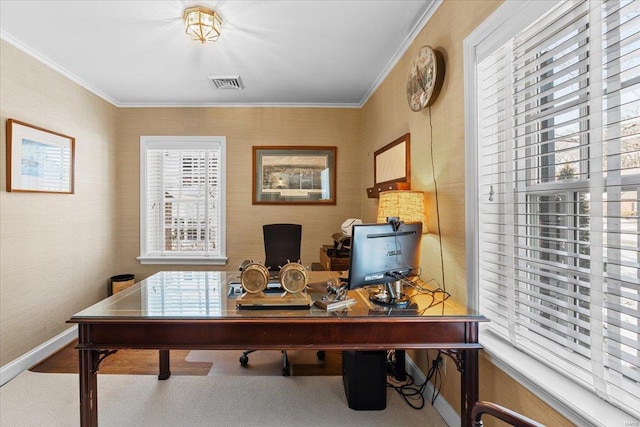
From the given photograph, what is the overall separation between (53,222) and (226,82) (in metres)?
2.20

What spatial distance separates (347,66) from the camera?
3.09 meters

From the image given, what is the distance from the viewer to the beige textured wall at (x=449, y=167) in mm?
1636

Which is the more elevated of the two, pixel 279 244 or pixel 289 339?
pixel 279 244

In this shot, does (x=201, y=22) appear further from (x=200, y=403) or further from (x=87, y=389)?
(x=200, y=403)

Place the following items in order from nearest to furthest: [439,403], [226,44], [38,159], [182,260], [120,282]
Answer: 1. [439,403]
2. [226,44]
3. [38,159]
4. [120,282]
5. [182,260]

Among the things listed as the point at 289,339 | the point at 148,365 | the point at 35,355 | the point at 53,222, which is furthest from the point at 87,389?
the point at 53,222

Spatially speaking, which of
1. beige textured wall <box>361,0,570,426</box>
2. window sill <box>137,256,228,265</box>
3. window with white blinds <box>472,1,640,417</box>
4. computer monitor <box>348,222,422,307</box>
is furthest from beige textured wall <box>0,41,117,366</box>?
window with white blinds <box>472,1,640,417</box>

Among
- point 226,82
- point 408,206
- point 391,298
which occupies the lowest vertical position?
point 391,298

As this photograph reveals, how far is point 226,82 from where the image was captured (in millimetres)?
3416

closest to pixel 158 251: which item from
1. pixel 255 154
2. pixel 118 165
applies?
pixel 118 165

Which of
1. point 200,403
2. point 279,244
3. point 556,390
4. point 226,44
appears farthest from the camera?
point 279,244

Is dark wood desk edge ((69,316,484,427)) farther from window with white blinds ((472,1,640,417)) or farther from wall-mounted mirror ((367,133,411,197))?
wall-mounted mirror ((367,133,411,197))

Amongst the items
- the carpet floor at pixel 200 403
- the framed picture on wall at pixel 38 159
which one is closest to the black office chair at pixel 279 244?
the carpet floor at pixel 200 403

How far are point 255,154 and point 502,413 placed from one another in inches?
147
